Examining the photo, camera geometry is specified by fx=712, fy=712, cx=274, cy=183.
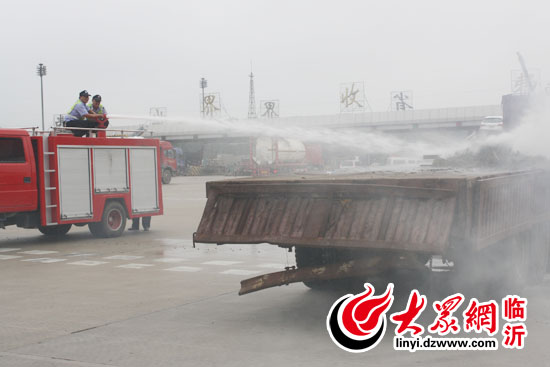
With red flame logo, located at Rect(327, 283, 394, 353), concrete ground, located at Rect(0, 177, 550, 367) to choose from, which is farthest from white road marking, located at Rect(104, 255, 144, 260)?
red flame logo, located at Rect(327, 283, 394, 353)

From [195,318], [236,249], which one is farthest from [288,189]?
[236,249]

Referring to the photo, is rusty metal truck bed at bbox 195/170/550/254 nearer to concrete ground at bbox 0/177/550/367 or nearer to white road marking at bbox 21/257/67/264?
concrete ground at bbox 0/177/550/367

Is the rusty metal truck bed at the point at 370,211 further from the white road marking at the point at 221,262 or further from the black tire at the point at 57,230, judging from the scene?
the black tire at the point at 57,230

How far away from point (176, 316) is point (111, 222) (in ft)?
29.4

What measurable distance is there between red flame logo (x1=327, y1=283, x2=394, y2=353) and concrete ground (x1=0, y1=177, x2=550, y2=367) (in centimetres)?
11

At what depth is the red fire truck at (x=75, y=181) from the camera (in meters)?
14.8

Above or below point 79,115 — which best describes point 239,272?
below

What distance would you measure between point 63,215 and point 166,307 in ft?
24.5

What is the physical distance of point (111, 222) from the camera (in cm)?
1675

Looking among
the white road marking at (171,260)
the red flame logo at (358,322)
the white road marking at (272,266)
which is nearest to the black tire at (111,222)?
the white road marking at (171,260)

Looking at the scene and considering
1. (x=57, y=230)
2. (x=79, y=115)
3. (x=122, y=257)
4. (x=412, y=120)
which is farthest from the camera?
(x=412, y=120)

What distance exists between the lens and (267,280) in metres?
7.64

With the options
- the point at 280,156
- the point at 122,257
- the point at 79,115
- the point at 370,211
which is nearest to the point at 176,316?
the point at 370,211

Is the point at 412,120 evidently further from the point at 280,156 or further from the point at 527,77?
the point at 527,77
